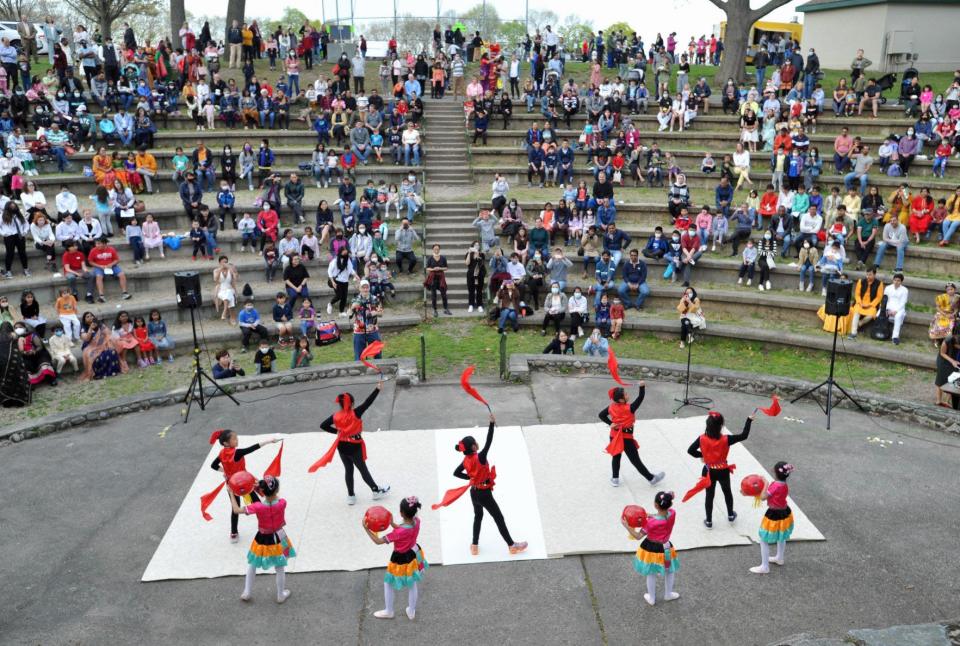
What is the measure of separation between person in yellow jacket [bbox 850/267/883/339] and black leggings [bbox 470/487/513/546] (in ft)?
36.1

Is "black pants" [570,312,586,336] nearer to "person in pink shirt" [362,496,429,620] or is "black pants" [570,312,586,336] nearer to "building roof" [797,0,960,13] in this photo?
"person in pink shirt" [362,496,429,620]

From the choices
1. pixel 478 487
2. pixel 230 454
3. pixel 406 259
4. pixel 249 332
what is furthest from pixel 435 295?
pixel 478 487

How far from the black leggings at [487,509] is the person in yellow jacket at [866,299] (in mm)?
11015

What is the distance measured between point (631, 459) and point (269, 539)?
4.87 meters

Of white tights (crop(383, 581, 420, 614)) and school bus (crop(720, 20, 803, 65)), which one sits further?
school bus (crop(720, 20, 803, 65))

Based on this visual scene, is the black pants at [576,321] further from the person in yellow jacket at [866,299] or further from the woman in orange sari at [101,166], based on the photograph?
the woman in orange sari at [101,166]

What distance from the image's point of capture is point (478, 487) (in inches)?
364

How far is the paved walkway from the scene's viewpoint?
8.30 meters

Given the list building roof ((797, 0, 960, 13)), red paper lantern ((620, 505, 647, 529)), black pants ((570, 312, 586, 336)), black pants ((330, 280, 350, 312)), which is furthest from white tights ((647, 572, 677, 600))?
building roof ((797, 0, 960, 13))

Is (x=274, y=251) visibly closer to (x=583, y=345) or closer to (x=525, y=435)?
(x=583, y=345)

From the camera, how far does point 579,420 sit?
43.9 ft

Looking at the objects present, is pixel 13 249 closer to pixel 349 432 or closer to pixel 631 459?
pixel 349 432

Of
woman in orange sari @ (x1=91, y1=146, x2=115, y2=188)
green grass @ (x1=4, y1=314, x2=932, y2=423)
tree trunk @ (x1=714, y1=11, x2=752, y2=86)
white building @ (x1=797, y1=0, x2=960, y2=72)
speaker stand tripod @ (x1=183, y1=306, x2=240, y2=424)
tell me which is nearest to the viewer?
speaker stand tripod @ (x1=183, y1=306, x2=240, y2=424)

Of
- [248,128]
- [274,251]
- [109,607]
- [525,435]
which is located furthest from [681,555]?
[248,128]
